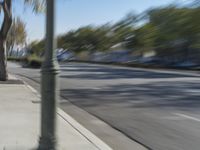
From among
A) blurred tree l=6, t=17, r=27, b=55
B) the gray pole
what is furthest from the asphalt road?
blurred tree l=6, t=17, r=27, b=55

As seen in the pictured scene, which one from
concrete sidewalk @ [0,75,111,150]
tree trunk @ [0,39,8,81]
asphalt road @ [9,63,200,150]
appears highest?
tree trunk @ [0,39,8,81]

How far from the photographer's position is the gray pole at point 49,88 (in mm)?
4645

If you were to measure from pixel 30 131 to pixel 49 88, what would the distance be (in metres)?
3.40

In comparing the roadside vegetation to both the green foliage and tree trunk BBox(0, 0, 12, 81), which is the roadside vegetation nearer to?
the green foliage

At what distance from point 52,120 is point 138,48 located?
333cm

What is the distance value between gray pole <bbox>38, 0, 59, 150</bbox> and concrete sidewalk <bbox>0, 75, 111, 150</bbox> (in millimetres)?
1067

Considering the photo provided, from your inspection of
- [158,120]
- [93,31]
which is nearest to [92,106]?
[158,120]

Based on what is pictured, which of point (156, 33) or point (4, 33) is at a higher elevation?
point (4, 33)

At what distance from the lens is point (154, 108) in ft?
43.8

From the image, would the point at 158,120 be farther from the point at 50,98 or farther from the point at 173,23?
the point at 173,23

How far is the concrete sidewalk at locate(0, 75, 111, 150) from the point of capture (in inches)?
263

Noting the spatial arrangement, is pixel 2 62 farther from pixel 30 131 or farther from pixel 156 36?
pixel 156 36

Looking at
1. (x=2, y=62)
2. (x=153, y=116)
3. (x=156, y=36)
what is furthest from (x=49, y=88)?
(x=2, y=62)

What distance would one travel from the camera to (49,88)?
4848 millimetres
